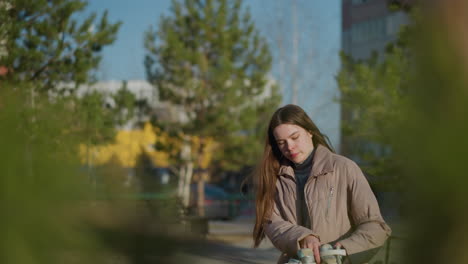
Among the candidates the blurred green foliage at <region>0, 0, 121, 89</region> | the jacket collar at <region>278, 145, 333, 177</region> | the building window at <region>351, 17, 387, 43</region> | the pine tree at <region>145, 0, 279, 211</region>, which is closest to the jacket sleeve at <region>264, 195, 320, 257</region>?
the jacket collar at <region>278, 145, 333, 177</region>

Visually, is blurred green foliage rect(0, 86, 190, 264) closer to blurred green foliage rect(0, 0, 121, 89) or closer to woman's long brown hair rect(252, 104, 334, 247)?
woman's long brown hair rect(252, 104, 334, 247)

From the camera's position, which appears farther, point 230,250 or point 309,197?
point 309,197

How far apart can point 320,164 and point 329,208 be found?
0.22 m

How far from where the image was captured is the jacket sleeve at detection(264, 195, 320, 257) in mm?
2805

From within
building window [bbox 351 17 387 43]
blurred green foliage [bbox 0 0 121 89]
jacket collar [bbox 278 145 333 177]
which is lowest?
jacket collar [bbox 278 145 333 177]

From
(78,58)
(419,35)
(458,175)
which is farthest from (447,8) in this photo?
(78,58)

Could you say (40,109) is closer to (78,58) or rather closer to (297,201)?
(297,201)

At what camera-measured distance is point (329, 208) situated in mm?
2955

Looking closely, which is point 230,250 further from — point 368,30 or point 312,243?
point 368,30

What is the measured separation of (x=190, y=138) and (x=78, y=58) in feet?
54.7

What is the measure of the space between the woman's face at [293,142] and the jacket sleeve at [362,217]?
28 centimetres

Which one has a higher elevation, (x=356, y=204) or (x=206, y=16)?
(x=206, y=16)

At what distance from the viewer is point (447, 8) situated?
694 millimetres

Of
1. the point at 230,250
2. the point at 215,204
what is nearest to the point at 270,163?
the point at 230,250
